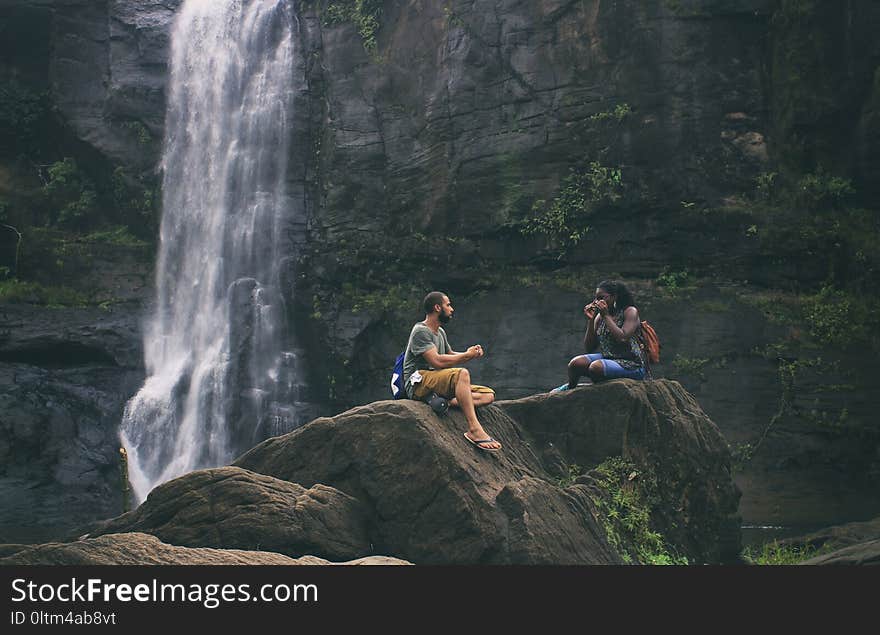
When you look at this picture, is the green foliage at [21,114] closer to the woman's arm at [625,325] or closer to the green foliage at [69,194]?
the green foliage at [69,194]

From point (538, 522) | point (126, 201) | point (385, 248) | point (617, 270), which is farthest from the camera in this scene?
point (126, 201)

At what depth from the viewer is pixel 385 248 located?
19.8 meters

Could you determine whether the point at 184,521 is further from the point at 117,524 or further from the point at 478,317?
the point at 478,317

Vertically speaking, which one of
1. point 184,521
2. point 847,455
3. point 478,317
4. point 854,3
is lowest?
point 847,455

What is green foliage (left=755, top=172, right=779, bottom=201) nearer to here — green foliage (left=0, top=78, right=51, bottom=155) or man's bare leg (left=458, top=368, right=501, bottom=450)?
man's bare leg (left=458, top=368, right=501, bottom=450)

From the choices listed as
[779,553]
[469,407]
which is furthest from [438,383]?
[779,553]

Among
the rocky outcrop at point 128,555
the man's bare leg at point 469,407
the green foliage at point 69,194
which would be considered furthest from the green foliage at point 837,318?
the green foliage at point 69,194

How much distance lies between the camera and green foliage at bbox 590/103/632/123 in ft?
59.2

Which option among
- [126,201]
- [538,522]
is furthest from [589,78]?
[538,522]

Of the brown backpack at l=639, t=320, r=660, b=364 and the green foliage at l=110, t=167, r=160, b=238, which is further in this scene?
the green foliage at l=110, t=167, r=160, b=238

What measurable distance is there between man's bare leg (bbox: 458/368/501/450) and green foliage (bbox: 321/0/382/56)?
1331 cm

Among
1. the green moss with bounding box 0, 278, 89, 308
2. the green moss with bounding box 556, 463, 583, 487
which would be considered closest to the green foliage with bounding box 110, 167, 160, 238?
the green moss with bounding box 0, 278, 89, 308

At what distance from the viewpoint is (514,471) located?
9.09m

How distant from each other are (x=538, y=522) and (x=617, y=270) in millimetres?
10617
